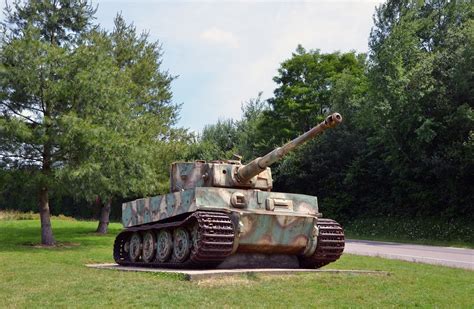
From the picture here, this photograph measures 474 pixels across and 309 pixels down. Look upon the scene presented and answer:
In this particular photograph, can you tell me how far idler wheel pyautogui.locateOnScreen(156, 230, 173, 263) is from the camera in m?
14.5

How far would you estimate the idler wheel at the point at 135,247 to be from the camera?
1639 cm

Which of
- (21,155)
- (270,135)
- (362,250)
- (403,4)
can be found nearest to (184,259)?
(362,250)

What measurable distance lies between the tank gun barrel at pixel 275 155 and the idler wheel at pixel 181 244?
191 centimetres

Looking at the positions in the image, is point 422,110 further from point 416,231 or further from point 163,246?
point 163,246

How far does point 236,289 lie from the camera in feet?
33.5

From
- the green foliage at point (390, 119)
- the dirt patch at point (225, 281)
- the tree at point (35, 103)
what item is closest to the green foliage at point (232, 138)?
the green foliage at point (390, 119)

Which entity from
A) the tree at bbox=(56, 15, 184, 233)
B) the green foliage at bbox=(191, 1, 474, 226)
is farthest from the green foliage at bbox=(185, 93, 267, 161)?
the tree at bbox=(56, 15, 184, 233)

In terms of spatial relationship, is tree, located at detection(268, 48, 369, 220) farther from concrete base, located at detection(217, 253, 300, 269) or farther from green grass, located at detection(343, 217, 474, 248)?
concrete base, located at detection(217, 253, 300, 269)

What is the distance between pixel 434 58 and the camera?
93.7 feet

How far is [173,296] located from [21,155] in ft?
50.7

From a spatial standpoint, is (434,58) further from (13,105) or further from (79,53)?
(13,105)

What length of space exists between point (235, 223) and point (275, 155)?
68.0 inches

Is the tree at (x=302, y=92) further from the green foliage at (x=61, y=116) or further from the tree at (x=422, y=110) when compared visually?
the green foliage at (x=61, y=116)

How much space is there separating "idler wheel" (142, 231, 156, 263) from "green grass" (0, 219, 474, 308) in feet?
5.78
